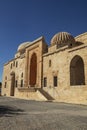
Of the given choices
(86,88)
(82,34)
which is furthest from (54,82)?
(82,34)

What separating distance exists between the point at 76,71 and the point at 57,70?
8.71ft

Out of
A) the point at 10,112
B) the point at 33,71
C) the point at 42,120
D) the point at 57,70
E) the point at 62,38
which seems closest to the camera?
the point at 42,120

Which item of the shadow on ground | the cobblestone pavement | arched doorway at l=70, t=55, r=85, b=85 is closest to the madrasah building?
arched doorway at l=70, t=55, r=85, b=85

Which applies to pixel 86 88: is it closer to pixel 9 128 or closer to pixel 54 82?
pixel 54 82

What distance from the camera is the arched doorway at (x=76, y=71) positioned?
71.1ft

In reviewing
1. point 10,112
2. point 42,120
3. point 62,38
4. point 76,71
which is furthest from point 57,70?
point 42,120

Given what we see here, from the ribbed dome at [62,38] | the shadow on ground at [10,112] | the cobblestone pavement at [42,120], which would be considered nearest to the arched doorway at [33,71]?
the ribbed dome at [62,38]

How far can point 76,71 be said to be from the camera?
22484 millimetres

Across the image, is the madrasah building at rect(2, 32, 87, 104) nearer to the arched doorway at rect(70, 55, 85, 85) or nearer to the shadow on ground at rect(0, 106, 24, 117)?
the arched doorway at rect(70, 55, 85, 85)

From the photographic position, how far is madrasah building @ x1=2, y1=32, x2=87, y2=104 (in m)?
20.5

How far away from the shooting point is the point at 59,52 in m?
23.9

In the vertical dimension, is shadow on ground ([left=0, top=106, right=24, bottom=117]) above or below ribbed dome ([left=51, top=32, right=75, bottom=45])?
below

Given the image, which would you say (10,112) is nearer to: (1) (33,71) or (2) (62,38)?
(2) (62,38)

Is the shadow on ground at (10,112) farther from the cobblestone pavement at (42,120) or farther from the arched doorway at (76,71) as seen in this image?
the arched doorway at (76,71)
